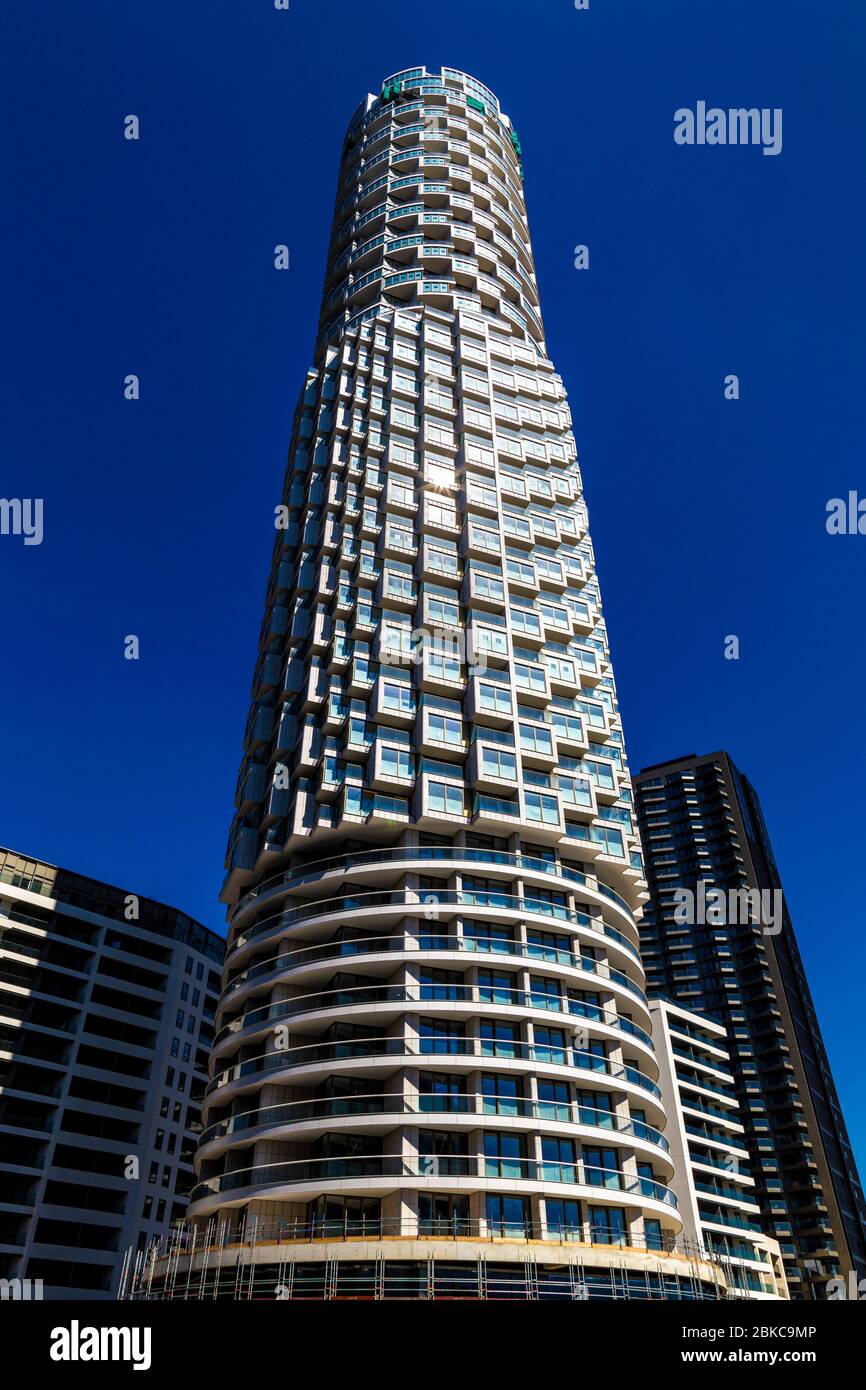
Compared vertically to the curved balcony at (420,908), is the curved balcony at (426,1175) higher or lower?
lower

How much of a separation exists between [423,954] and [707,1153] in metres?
58.8

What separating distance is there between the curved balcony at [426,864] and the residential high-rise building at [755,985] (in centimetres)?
5417

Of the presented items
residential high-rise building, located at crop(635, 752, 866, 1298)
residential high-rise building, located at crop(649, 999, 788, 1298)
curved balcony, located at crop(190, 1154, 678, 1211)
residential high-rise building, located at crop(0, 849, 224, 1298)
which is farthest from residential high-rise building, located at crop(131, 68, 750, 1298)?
residential high-rise building, located at crop(635, 752, 866, 1298)

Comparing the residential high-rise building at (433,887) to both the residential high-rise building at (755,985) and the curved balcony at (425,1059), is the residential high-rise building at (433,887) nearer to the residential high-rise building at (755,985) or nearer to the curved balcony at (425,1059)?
the curved balcony at (425,1059)

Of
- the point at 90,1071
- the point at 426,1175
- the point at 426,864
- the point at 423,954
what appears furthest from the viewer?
the point at 90,1071

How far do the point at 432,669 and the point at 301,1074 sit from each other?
2786 cm

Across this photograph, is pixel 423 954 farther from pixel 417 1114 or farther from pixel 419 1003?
pixel 417 1114

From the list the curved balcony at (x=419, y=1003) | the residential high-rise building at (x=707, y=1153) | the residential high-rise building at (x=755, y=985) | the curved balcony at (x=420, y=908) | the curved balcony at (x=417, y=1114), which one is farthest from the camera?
the residential high-rise building at (x=755, y=985)

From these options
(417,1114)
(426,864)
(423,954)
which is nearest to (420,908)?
(423,954)

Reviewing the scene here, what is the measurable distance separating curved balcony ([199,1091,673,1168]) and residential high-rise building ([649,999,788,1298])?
31236 mm

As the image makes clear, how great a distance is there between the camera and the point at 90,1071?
3398 inches

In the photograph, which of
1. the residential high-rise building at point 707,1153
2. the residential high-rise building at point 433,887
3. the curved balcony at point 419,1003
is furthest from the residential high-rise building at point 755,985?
the curved balcony at point 419,1003

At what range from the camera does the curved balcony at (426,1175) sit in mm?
43562
